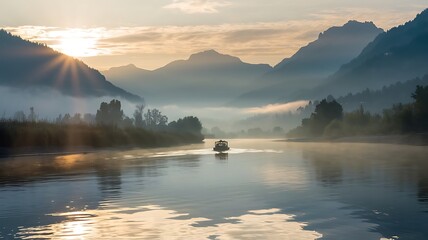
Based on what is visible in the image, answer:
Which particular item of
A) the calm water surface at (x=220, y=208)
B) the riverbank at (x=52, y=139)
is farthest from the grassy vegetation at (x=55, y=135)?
the calm water surface at (x=220, y=208)

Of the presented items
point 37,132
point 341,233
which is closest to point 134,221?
point 341,233

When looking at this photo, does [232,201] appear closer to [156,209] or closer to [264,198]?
[264,198]

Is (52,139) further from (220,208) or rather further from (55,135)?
(220,208)

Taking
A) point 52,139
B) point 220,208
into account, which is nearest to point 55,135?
point 52,139

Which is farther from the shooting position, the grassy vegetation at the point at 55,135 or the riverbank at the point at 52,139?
the grassy vegetation at the point at 55,135

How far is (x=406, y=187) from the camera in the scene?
46562 millimetres

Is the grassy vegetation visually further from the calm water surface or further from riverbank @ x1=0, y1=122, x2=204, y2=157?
the calm water surface

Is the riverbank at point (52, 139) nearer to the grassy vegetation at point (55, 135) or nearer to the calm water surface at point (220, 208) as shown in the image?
the grassy vegetation at point (55, 135)

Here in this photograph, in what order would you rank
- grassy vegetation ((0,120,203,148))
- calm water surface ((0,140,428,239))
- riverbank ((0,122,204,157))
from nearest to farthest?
calm water surface ((0,140,428,239)) < riverbank ((0,122,204,157)) < grassy vegetation ((0,120,203,148))

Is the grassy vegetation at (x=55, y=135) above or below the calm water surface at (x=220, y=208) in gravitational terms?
above

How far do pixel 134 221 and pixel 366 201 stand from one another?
15.1 metres

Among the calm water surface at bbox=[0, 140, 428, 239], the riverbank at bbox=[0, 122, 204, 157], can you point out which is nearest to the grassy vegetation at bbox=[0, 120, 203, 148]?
the riverbank at bbox=[0, 122, 204, 157]

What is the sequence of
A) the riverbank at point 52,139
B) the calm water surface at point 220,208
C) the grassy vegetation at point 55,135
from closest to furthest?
the calm water surface at point 220,208
the riverbank at point 52,139
the grassy vegetation at point 55,135

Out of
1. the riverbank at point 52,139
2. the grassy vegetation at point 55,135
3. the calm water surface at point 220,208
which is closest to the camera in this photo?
the calm water surface at point 220,208
